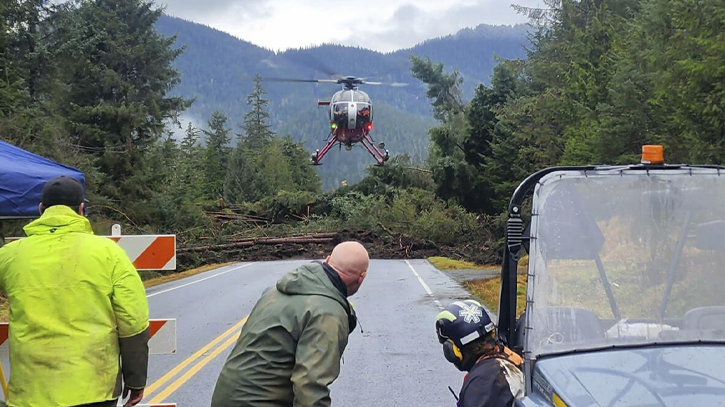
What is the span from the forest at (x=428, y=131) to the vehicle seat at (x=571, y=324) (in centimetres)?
1385

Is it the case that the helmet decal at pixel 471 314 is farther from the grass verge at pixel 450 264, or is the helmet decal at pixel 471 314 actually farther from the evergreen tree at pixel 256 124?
the evergreen tree at pixel 256 124

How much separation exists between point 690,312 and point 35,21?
3372 centimetres

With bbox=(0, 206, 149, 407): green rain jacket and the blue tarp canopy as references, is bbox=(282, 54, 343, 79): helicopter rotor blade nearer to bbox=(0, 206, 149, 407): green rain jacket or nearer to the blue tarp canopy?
the blue tarp canopy

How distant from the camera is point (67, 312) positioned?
12.3ft

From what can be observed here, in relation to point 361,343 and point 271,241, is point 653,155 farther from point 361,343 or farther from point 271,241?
point 271,241

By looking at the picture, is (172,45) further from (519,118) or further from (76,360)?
(76,360)

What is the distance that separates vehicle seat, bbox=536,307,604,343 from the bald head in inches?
34.7

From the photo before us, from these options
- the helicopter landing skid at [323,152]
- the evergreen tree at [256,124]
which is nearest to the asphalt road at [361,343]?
the helicopter landing skid at [323,152]

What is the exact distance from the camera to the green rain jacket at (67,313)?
146 inches

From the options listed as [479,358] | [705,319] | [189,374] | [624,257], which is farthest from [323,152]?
[705,319]

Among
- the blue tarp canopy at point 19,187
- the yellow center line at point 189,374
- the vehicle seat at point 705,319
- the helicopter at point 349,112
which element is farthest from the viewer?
the helicopter at point 349,112

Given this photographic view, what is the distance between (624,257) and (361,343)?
27.0ft

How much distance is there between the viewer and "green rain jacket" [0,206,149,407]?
3.71 metres

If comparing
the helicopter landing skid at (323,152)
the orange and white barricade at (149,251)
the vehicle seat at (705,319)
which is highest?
the vehicle seat at (705,319)
